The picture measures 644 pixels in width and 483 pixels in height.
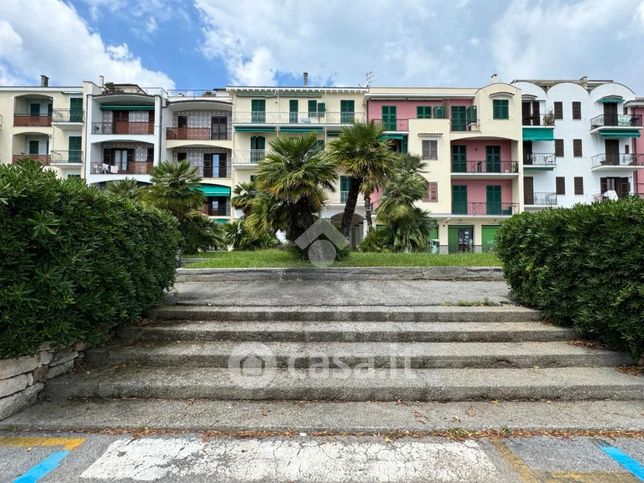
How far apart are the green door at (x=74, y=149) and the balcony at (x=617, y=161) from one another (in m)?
44.1

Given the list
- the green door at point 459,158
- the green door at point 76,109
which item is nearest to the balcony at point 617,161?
the green door at point 459,158

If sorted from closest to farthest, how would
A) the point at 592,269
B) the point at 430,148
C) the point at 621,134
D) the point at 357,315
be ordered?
the point at 592,269 → the point at 357,315 → the point at 430,148 → the point at 621,134

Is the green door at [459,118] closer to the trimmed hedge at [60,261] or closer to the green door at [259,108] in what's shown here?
the green door at [259,108]

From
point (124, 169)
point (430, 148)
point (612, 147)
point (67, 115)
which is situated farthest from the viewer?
point (612, 147)

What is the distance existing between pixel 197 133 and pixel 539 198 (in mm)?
29596

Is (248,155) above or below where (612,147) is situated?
below

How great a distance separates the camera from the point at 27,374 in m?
3.51

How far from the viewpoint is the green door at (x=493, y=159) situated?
29.7m

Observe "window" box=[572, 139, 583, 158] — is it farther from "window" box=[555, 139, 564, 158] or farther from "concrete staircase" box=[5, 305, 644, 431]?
"concrete staircase" box=[5, 305, 644, 431]

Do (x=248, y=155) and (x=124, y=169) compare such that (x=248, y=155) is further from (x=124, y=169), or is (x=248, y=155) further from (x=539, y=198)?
(x=539, y=198)

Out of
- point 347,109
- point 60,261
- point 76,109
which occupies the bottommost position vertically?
point 60,261

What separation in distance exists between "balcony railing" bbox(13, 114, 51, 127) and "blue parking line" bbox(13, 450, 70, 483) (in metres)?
37.0

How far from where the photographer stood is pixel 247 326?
16.4 feet

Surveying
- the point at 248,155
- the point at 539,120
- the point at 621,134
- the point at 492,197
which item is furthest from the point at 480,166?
the point at 248,155
